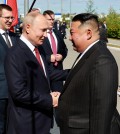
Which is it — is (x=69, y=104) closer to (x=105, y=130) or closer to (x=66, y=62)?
(x=105, y=130)

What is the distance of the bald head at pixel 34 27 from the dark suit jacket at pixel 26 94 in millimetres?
97

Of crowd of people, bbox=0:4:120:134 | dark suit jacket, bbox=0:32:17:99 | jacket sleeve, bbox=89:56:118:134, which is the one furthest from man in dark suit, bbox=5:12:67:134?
dark suit jacket, bbox=0:32:17:99

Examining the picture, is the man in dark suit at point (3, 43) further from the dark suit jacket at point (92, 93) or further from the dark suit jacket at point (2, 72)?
the dark suit jacket at point (92, 93)

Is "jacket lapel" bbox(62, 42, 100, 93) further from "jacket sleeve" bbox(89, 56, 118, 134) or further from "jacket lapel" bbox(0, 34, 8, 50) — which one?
"jacket lapel" bbox(0, 34, 8, 50)

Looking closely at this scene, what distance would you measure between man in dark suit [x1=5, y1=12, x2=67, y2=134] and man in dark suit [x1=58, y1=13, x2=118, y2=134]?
39 cm

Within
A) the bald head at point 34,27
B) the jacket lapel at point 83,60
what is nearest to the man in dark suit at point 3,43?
the bald head at point 34,27

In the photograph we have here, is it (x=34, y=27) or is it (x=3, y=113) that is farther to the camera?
(x=3, y=113)

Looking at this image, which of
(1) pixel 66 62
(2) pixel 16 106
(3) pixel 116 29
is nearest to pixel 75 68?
(2) pixel 16 106

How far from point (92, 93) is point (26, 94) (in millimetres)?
807

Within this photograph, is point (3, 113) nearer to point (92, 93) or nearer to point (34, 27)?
point (34, 27)

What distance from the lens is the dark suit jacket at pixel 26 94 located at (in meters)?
3.25

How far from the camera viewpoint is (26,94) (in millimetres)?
3262

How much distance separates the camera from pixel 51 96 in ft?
11.1

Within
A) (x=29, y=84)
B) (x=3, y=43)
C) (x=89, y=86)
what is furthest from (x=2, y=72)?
(x=89, y=86)
